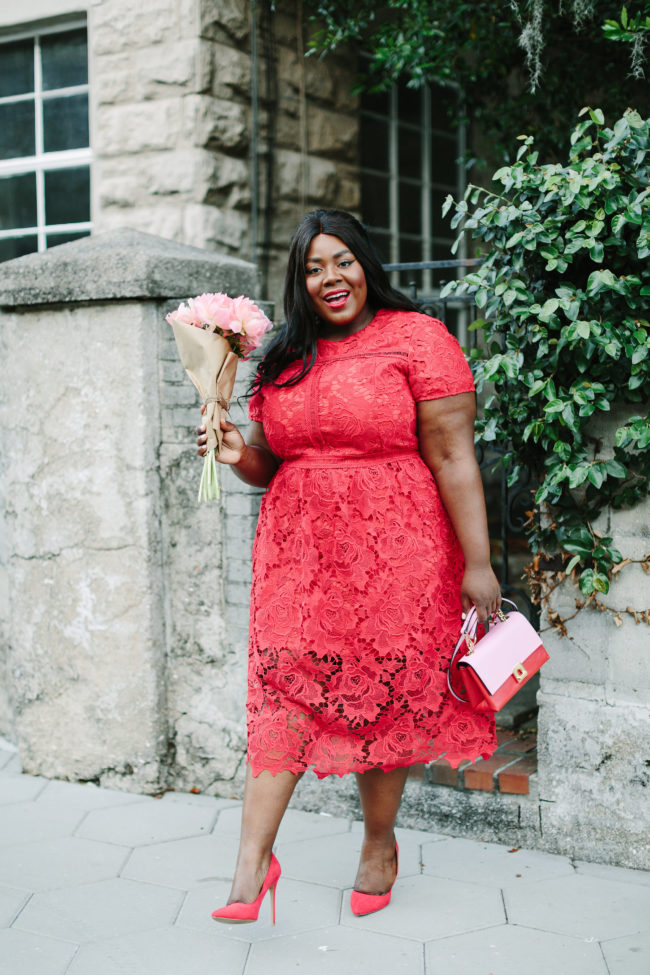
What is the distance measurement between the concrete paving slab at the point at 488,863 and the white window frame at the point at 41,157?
3815 mm

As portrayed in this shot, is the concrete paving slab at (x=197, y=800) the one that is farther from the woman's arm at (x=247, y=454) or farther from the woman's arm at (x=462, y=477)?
the woman's arm at (x=462, y=477)

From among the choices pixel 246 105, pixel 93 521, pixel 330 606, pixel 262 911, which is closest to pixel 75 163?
pixel 246 105

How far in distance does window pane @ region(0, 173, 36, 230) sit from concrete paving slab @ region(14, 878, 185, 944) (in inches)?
157

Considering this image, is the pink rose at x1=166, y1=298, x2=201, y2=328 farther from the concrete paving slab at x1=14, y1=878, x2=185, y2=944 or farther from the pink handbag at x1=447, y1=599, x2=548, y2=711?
the concrete paving slab at x1=14, y1=878, x2=185, y2=944

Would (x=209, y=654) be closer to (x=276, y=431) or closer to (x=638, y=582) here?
(x=276, y=431)

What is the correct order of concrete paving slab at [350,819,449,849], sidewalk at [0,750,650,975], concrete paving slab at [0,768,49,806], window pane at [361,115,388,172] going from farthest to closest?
window pane at [361,115,388,172]
concrete paving slab at [0,768,49,806]
concrete paving slab at [350,819,449,849]
sidewalk at [0,750,650,975]

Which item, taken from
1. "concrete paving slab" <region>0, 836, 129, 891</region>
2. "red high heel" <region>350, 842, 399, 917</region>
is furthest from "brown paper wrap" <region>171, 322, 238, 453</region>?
"concrete paving slab" <region>0, 836, 129, 891</region>

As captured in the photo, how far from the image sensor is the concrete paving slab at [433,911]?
2.89 metres

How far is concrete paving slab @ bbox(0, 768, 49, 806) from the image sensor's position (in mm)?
3965

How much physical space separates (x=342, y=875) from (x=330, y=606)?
964 millimetres

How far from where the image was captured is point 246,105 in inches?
212

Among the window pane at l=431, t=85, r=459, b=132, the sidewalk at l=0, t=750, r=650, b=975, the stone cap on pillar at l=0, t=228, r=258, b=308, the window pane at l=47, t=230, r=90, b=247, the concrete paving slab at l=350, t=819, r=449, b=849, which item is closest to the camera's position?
the sidewalk at l=0, t=750, r=650, b=975

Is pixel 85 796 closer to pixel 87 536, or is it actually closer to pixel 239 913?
pixel 87 536

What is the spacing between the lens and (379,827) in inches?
119
